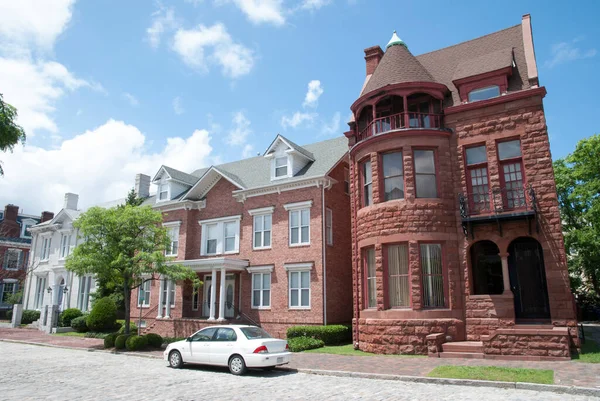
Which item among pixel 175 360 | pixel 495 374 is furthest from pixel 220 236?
pixel 495 374

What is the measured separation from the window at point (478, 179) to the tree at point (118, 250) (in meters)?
14.3

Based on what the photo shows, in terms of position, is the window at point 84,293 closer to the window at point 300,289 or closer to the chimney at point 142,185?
the chimney at point 142,185

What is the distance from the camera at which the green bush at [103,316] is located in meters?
29.0

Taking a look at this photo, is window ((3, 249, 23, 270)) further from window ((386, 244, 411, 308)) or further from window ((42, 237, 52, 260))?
window ((386, 244, 411, 308))

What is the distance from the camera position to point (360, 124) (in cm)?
2181

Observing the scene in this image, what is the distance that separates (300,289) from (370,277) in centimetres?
578

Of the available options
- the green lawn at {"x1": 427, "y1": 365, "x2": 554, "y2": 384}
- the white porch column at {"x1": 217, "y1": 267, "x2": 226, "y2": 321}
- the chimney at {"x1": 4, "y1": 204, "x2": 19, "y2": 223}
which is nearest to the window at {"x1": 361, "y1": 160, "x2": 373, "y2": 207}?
the green lawn at {"x1": 427, "y1": 365, "x2": 554, "y2": 384}

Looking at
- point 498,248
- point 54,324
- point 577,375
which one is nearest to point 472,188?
point 498,248

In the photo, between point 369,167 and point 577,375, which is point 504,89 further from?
point 577,375

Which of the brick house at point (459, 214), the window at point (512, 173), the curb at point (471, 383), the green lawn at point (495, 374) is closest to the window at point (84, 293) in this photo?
the brick house at point (459, 214)

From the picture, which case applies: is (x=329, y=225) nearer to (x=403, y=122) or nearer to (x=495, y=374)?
(x=403, y=122)

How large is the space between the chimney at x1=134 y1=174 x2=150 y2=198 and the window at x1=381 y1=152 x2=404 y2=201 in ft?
85.2

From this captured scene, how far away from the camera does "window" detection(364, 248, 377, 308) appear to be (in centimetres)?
1902

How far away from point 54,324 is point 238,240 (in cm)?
1510
